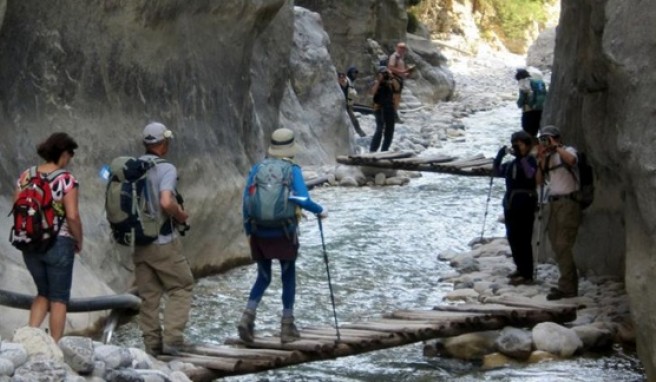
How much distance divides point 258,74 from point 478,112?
1987 cm

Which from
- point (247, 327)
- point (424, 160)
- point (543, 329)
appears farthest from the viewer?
point (424, 160)

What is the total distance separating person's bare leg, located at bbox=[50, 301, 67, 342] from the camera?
26.9 feet

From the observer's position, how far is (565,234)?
11633mm

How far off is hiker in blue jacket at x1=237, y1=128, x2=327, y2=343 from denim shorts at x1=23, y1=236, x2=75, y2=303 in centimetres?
123

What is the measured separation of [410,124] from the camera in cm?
3228

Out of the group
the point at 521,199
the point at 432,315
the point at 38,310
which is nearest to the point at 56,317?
the point at 38,310

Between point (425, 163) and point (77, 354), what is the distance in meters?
12.8

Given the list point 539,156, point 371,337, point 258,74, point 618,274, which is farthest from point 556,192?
point 258,74

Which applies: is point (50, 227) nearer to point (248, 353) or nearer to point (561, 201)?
point (248, 353)

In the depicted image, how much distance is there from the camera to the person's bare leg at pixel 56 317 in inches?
323

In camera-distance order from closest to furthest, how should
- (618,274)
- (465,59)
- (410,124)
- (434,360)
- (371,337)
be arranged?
(371,337), (434,360), (618,274), (410,124), (465,59)

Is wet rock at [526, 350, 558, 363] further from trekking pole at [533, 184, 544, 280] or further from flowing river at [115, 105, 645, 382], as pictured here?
trekking pole at [533, 184, 544, 280]

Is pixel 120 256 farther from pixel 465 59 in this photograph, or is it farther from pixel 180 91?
pixel 465 59

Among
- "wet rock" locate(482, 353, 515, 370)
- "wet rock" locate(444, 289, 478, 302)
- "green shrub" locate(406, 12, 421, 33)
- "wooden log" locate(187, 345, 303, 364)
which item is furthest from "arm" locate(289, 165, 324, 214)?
"green shrub" locate(406, 12, 421, 33)
